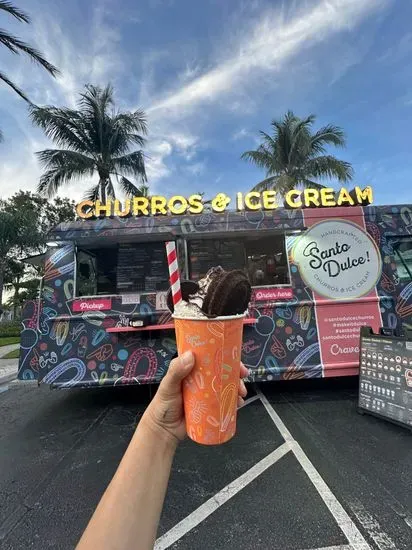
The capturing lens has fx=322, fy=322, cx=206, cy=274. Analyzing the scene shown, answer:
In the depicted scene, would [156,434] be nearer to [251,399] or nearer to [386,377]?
[386,377]

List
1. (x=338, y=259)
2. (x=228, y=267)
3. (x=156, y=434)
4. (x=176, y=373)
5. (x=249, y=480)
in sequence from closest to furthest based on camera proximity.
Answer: (x=156, y=434), (x=176, y=373), (x=249, y=480), (x=338, y=259), (x=228, y=267)

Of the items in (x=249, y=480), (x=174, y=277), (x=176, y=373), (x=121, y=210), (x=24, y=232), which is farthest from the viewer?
(x=24, y=232)

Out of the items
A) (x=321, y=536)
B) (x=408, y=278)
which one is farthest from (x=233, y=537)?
(x=408, y=278)

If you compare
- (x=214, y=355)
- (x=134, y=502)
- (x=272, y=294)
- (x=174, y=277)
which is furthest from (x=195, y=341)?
(x=272, y=294)

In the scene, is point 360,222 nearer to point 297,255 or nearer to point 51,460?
A: point 297,255

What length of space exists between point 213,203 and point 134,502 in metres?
4.33

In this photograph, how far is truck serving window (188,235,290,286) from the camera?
4598 mm

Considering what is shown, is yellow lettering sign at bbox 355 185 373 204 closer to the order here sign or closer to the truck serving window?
the order here sign

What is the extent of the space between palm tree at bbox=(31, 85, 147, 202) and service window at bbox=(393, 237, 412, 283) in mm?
15724

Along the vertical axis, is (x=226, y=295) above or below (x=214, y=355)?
above

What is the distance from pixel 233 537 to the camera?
2.18 m

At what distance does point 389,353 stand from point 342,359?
2.35 ft

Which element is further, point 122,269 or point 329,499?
point 122,269

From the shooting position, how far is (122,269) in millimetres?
4652
